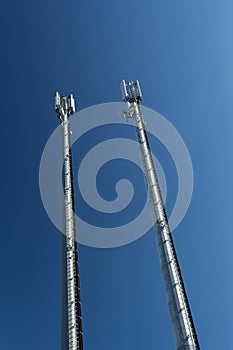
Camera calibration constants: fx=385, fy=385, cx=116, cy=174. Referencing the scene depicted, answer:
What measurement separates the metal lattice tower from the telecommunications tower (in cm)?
989

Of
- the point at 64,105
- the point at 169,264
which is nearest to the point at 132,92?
→ the point at 64,105

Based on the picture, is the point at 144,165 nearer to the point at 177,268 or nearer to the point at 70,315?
the point at 177,268

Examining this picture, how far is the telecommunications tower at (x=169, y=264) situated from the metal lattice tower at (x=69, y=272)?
32.4ft

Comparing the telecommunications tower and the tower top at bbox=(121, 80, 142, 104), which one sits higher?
the tower top at bbox=(121, 80, 142, 104)

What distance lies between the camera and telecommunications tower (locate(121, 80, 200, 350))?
125ft

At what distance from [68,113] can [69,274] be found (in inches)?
1333

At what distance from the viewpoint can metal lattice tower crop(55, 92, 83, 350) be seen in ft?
126

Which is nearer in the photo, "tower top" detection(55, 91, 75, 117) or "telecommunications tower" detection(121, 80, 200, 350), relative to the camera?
"telecommunications tower" detection(121, 80, 200, 350)

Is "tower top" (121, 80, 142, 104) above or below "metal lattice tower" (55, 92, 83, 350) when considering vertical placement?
above

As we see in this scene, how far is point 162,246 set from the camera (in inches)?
1789

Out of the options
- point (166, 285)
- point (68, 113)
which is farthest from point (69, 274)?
point (68, 113)

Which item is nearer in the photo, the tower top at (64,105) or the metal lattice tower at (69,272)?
the metal lattice tower at (69,272)

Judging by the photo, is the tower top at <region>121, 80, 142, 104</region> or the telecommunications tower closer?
the telecommunications tower

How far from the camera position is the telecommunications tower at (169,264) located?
38.2 meters
